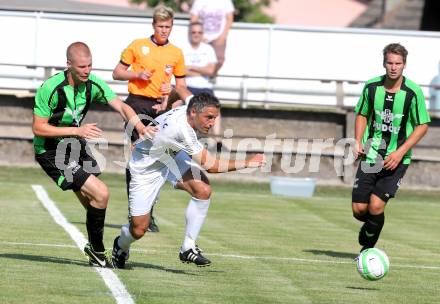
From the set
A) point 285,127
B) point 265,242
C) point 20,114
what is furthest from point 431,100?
point 265,242

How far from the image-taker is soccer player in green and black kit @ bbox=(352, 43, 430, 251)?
12359mm

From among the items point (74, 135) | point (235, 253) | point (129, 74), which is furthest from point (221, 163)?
point (129, 74)

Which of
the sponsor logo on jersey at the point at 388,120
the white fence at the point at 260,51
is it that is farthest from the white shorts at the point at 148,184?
the white fence at the point at 260,51

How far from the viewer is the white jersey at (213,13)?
847 inches

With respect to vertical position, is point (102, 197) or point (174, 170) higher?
point (174, 170)

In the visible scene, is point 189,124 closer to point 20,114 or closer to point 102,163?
point 102,163

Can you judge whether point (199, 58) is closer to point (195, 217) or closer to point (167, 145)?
point (195, 217)

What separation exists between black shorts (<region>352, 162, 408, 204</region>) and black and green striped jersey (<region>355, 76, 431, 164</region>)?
0.16m

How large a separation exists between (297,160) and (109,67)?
4.18 meters

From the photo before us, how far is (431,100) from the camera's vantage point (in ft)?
76.4

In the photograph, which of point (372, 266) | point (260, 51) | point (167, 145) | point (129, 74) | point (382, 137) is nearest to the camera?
point (372, 266)

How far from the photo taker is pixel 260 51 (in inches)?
930

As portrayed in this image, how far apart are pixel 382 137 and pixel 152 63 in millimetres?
3122

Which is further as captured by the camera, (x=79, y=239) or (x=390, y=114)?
(x=79, y=239)
